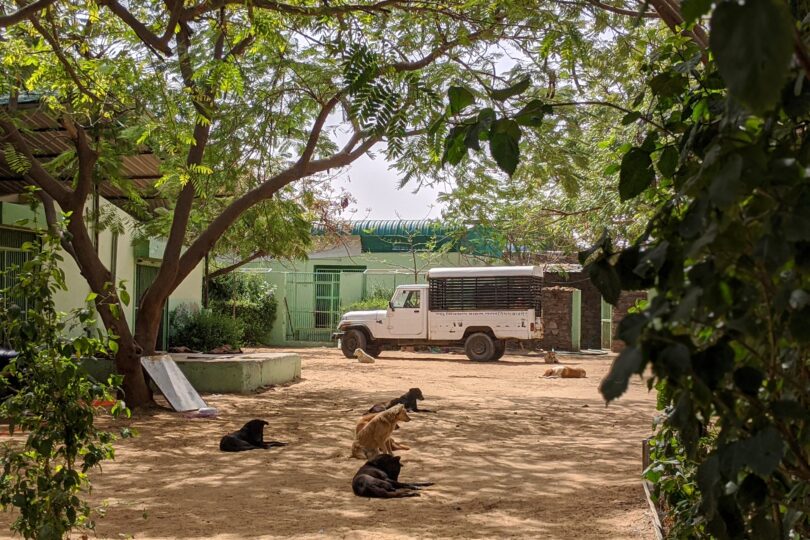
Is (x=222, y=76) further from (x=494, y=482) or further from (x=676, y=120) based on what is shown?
(x=676, y=120)

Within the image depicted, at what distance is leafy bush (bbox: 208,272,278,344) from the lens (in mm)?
26500

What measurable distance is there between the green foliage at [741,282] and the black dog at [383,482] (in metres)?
5.10

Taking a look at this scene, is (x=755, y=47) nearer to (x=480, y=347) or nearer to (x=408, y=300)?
(x=480, y=347)

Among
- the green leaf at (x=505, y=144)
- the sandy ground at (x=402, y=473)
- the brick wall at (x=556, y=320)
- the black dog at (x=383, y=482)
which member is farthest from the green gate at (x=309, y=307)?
the green leaf at (x=505, y=144)

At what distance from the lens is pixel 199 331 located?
19391mm

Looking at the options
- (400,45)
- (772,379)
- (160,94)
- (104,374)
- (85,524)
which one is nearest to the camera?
(772,379)

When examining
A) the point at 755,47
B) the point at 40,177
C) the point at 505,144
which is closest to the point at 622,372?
the point at 755,47

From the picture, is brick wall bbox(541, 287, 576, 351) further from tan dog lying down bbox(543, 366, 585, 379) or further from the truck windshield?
tan dog lying down bbox(543, 366, 585, 379)

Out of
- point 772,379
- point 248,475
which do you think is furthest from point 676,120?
point 248,475

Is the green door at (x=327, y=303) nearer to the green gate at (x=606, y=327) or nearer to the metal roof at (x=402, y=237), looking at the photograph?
the metal roof at (x=402, y=237)

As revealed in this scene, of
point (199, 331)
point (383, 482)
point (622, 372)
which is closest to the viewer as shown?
point (622, 372)

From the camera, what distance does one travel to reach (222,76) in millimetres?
8258

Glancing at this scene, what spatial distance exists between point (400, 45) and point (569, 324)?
691 inches

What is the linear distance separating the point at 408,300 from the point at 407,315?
0.41 m
